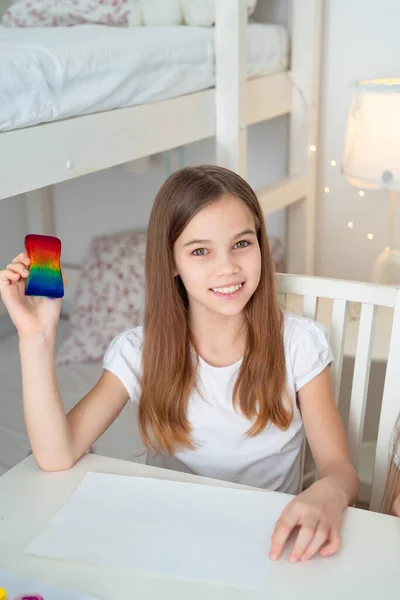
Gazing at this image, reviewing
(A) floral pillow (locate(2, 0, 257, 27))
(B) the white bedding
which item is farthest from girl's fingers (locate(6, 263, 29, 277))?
(A) floral pillow (locate(2, 0, 257, 27))

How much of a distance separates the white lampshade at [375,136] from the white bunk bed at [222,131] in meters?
0.26

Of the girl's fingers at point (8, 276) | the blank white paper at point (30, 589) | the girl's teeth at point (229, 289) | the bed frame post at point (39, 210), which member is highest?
the girl's fingers at point (8, 276)

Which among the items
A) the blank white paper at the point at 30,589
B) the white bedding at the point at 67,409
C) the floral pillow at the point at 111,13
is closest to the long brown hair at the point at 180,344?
the blank white paper at the point at 30,589

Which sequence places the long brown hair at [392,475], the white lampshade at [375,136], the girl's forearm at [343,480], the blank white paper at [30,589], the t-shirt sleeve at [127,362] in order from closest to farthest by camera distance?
Answer: the blank white paper at [30,589]
the girl's forearm at [343,480]
the long brown hair at [392,475]
the t-shirt sleeve at [127,362]
the white lampshade at [375,136]

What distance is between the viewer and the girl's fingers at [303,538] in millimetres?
704

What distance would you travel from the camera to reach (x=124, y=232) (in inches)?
99.3

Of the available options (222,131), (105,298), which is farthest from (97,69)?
(105,298)

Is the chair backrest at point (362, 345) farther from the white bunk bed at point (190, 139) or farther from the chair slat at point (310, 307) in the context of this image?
the white bunk bed at point (190, 139)

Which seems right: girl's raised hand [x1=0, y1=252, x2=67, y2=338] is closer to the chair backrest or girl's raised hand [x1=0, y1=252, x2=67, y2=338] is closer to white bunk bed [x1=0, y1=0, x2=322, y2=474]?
white bunk bed [x1=0, y1=0, x2=322, y2=474]

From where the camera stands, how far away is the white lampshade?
1.66 m

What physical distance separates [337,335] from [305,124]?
1.16 meters

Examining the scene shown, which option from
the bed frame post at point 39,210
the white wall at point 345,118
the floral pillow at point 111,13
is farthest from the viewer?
the bed frame post at point 39,210

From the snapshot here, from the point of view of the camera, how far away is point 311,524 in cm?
73

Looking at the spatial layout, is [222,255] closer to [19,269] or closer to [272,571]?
[19,269]
